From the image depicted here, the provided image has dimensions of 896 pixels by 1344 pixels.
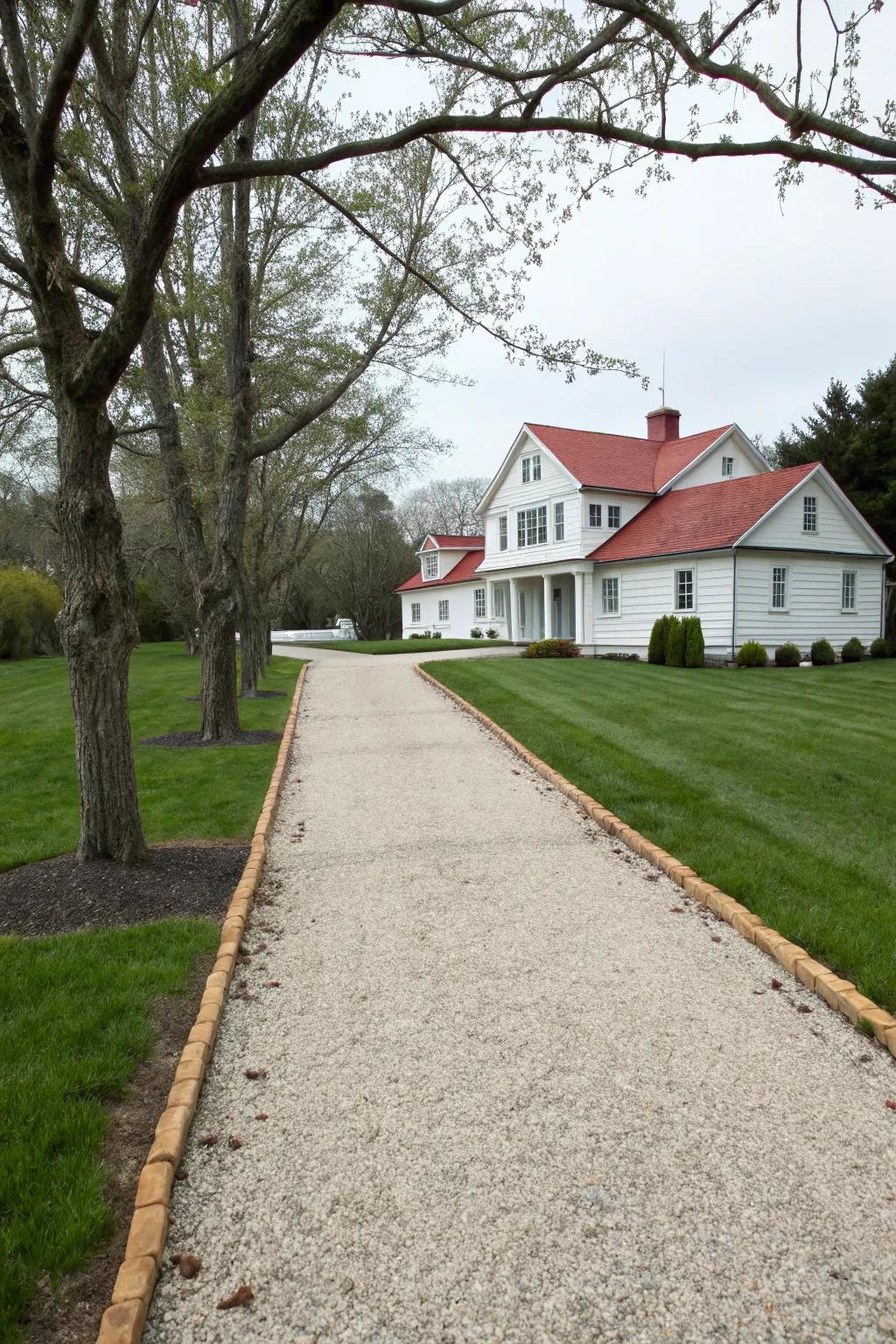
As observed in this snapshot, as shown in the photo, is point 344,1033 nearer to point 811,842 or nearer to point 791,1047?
point 791,1047

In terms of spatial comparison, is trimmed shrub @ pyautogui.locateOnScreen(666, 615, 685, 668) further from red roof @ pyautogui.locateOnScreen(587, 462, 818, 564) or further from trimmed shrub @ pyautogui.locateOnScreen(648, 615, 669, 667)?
red roof @ pyautogui.locateOnScreen(587, 462, 818, 564)

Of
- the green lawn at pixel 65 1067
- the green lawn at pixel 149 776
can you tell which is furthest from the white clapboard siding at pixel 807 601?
the green lawn at pixel 65 1067

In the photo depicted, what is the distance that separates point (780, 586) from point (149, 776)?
64.8ft

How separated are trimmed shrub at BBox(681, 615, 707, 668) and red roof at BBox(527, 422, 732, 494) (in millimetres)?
6919

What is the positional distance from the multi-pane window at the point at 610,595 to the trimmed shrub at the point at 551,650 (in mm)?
2015

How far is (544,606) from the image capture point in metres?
30.0

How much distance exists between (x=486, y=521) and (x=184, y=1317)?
101 ft

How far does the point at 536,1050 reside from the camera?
3.51 metres

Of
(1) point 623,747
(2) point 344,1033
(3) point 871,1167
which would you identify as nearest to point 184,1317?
(2) point 344,1033

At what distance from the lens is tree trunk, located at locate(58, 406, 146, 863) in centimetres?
527

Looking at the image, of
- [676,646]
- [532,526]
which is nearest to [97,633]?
[676,646]

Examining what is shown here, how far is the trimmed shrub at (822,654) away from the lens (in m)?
23.4

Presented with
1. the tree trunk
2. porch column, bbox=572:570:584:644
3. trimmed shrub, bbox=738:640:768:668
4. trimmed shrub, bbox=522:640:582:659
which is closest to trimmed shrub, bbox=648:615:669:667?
trimmed shrub, bbox=738:640:768:668

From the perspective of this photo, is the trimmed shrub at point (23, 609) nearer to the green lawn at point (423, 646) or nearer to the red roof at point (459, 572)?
the green lawn at point (423, 646)
